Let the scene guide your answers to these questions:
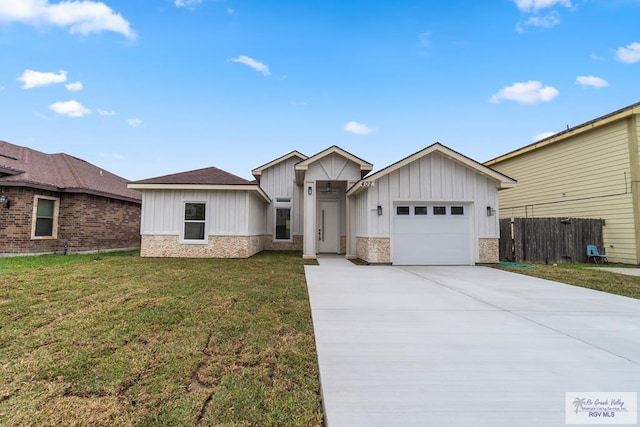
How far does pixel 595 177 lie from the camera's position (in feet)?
A: 37.6

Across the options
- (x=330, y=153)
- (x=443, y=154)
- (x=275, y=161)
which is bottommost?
(x=443, y=154)

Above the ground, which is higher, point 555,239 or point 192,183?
point 192,183

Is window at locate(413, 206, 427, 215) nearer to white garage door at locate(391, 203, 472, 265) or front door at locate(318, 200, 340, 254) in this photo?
white garage door at locate(391, 203, 472, 265)

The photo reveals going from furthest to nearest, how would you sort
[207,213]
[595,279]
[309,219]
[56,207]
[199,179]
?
[309,219], [56,207], [199,179], [207,213], [595,279]

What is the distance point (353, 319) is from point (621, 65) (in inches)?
692

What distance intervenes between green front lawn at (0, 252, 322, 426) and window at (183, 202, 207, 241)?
5647 mm

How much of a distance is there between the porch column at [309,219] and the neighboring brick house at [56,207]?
28.4 ft

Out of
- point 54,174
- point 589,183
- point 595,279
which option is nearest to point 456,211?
point 595,279

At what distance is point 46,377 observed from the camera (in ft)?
7.66

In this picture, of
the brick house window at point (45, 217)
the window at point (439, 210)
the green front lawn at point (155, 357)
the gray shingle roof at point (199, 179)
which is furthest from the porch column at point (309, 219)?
the brick house window at point (45, 217)

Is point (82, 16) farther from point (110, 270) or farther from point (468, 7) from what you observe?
point (468, 7)

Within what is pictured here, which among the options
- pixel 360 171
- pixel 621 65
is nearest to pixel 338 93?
pixel 360 171

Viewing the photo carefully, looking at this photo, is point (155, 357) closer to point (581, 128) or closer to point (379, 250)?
point (379, 250)

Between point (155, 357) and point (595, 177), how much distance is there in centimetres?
1565
